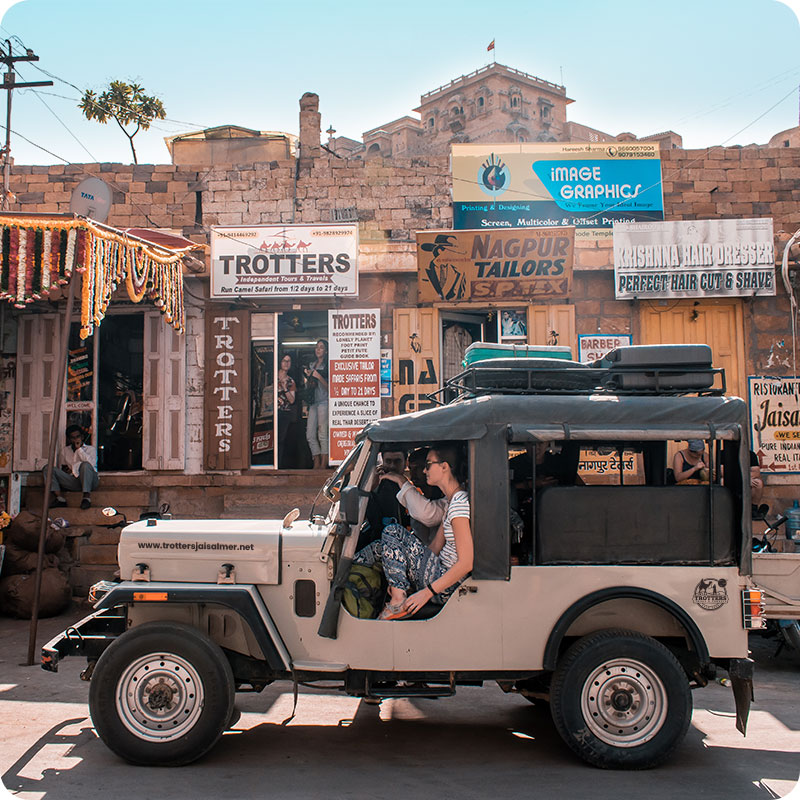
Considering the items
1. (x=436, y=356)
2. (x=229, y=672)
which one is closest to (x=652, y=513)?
(x=229, y=672)

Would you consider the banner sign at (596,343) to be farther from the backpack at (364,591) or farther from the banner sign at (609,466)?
the backpack at (364,591)

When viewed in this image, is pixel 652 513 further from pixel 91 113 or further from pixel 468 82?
pixel 468 82

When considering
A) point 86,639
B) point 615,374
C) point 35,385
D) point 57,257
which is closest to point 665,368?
point 615,374

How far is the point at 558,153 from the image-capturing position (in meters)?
11.5

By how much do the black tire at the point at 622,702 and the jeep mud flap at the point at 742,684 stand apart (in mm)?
325

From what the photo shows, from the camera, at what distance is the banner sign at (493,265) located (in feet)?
35.2

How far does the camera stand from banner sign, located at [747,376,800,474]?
34.8 ft

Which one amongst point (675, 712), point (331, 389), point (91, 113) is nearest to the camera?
point (675, 712)

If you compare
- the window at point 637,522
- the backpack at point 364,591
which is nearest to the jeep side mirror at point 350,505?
the backpack at point 364,591

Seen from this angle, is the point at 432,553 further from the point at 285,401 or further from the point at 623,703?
the point at 285,401

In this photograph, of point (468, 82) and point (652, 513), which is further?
point (468, 82)

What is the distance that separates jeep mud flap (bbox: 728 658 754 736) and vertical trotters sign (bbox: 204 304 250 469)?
7632 millimetres

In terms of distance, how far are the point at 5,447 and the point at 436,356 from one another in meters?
6.36

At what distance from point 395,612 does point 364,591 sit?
0.23 metres
